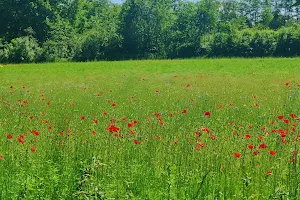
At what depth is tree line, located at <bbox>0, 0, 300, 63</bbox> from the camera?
47.1 metres

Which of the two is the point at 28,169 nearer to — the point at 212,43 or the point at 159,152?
the point at 159,152

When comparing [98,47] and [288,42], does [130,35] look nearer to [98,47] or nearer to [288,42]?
[98,47]

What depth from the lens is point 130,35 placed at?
56.3 meters

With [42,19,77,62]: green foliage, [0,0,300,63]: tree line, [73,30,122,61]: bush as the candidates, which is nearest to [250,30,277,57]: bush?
[0,0,300,63]: tree line

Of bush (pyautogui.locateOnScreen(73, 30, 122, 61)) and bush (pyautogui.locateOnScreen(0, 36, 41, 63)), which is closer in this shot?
bush (pyautogui.locateOnScreen(0, 36, 41, 63))

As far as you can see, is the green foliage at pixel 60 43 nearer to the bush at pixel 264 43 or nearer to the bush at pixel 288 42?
the bush at pixel 264 43

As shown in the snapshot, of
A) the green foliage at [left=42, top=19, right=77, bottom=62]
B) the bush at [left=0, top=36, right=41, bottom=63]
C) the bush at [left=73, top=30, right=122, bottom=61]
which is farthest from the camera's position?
the bush at [left=73, top=30, right=122, bottom=61]

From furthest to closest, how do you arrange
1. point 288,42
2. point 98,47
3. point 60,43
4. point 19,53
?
point 98,47, point 60,43, point 288,42, point 19,53

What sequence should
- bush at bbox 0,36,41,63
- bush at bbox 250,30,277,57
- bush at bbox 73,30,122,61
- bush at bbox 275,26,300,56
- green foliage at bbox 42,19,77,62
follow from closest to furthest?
1. bush at bbox 0,36,41,63
2. bush at bbox 275,26,300,56
3. green foliage at bbox 42,19,77,62
4. bush at bbox 250,30,277,57
5. bush at bbox 73,30,122,61

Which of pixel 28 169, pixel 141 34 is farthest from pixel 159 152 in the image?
pixel 141 34

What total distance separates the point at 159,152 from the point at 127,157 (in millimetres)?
477

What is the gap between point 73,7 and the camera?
61.9 metres

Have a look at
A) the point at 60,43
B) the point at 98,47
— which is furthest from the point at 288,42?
the point at 60,43

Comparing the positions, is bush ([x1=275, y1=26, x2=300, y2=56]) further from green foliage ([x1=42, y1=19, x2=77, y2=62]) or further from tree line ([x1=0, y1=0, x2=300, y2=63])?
green foliage ([x1=42, y1=19, x2=77, y2=62])
